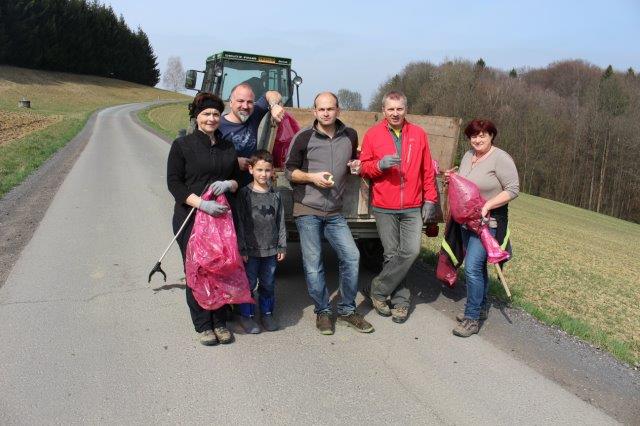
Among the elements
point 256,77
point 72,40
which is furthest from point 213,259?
point 72,40

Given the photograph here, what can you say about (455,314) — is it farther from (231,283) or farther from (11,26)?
(11,26)

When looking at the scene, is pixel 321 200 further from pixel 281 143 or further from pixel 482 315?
pixel 482 315

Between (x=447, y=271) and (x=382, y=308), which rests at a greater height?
(x=447, y=271)

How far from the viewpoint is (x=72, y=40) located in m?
64.5

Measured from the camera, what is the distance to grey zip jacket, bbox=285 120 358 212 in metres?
4.30

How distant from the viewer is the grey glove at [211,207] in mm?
3814

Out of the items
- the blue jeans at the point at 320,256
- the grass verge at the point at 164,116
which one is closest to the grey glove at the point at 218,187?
the blue jeans at the point at 320,256

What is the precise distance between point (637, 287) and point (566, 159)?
3826cm

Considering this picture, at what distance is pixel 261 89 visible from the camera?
1011cm

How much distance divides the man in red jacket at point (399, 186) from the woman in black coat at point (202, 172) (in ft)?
4.05

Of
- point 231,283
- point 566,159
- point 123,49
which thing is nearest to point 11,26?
point 123,49

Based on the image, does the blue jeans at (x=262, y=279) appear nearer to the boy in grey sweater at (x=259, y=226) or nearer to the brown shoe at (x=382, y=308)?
the boy in grey sweater at (x=259, y=226)

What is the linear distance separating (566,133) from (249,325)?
46.8 metres

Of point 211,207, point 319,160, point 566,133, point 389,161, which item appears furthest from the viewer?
point 566,133
